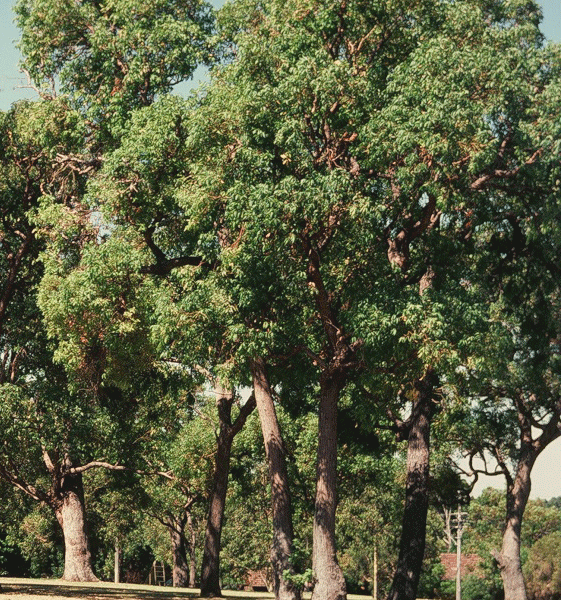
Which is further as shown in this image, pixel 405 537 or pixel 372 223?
pixel 405 537

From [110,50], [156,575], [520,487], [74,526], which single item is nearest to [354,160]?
[110,50]

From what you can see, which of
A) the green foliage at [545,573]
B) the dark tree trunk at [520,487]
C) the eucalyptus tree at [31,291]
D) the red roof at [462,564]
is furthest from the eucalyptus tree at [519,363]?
the red roof at [462,564]

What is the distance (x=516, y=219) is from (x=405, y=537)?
28.3 feet

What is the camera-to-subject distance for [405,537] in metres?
22.8

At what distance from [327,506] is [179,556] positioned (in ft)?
137

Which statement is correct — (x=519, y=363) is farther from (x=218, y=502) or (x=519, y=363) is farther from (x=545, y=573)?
(x=545, y=573)

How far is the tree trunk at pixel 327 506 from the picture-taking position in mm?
20609

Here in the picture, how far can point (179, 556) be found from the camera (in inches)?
2372

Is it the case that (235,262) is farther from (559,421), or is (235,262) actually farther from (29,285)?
(559,421)

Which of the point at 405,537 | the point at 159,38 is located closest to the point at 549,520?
the point at 405,537

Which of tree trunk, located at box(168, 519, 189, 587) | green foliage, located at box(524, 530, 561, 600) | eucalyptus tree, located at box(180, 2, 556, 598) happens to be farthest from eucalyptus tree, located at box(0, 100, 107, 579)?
green foliage, located at box(524, 530, 561, 600)

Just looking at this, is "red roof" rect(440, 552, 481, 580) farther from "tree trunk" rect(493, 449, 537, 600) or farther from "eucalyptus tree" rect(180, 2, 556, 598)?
"eucalyptus tree" rect(180, 2, 556, 598)

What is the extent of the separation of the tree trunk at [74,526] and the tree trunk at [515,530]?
57.0 ft

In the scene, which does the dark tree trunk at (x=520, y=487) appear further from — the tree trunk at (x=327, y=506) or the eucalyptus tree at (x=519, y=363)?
the tree trunk at (x=327, y=506)
